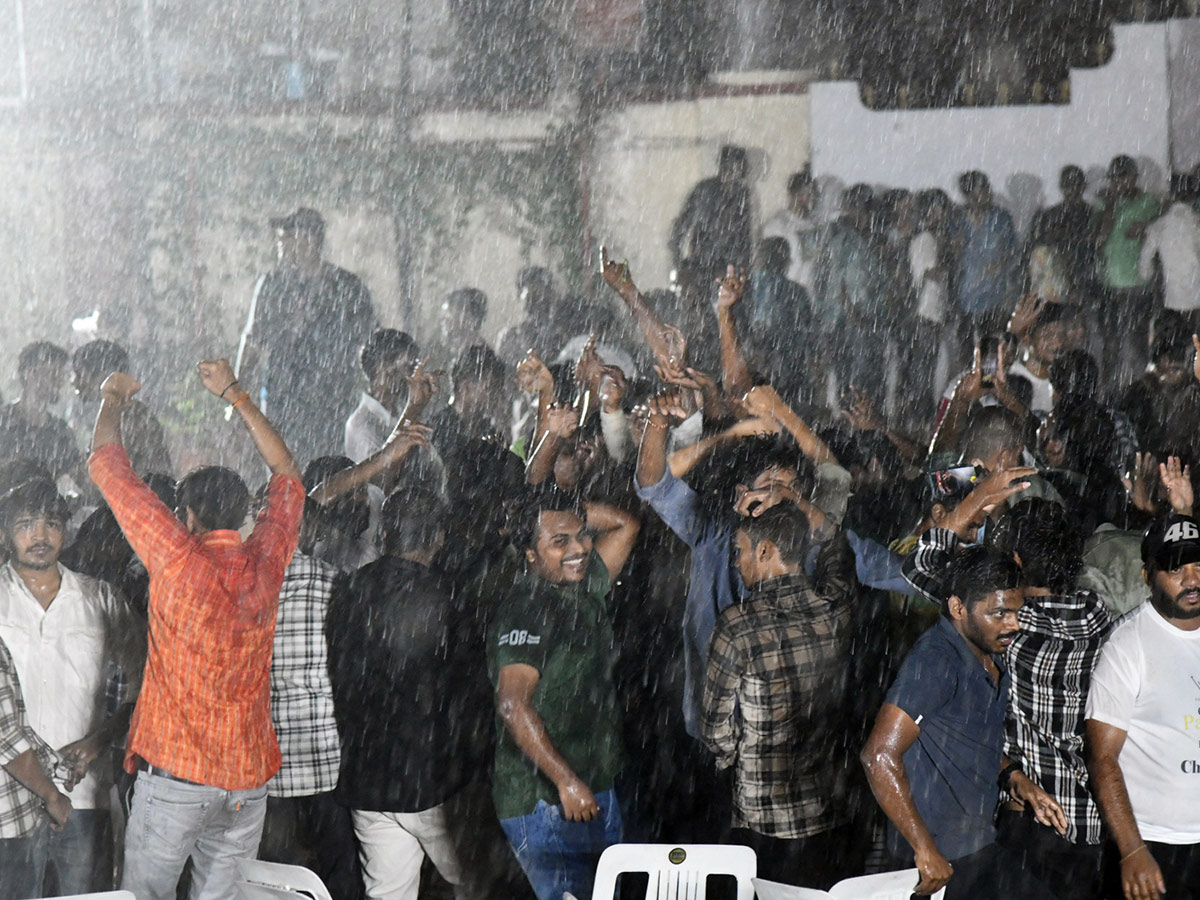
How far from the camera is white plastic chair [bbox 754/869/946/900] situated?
2842 mm

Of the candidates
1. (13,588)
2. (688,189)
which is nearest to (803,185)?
(688,189)

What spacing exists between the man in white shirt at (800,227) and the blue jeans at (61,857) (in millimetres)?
3718

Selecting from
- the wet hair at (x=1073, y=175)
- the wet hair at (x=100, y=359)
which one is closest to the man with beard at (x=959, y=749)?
the wet hair at (x=100, y=359)

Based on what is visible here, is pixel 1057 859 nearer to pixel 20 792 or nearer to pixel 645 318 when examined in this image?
pixel 645 318

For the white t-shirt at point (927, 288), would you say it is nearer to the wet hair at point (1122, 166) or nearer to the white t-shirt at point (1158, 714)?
the wet hair at point (1122, 166)

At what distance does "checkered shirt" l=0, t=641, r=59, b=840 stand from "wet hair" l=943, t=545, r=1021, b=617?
213cm

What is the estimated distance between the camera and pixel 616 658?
3617 millimetres

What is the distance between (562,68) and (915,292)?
8.30 feet

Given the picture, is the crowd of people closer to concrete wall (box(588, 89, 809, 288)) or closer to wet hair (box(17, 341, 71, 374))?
wet hair (box(17, 341, 71, 374))

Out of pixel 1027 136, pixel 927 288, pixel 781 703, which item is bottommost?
pixel 781 703

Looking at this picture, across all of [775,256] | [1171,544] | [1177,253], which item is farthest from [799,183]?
[1171,544]

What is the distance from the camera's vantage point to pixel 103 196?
7.88 meters

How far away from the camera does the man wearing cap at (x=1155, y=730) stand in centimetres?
323

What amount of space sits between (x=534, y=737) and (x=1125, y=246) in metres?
4.03
